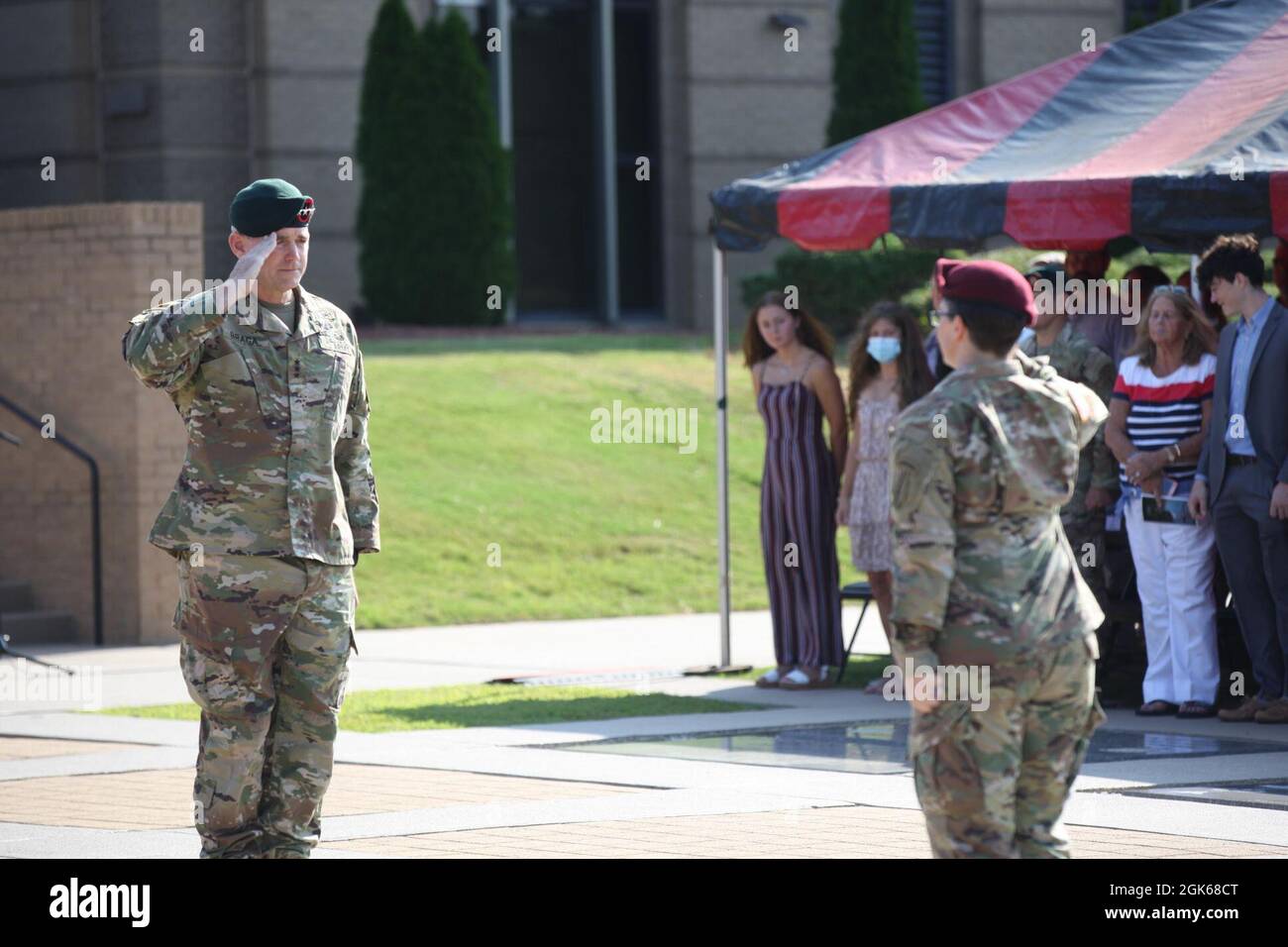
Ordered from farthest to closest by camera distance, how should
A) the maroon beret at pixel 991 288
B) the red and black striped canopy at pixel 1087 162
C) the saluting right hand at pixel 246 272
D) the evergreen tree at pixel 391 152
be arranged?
1. the evergreen tree at pixel 391 152
2. the red and black striped canopy at pixel 1087 162
3. the saluting right hand at pixel 246 272
4. the maroon beret at pixel 991 288

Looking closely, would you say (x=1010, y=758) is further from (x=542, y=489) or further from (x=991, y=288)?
(x=542, y=489)

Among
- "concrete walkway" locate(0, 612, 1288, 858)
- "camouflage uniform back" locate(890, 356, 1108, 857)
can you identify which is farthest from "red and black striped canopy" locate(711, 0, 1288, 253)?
"camouflage uniform back" locate(890, 356, 1108, 857)

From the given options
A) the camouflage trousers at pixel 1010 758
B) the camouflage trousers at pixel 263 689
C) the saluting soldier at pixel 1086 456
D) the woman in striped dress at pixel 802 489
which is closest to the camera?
the camouflage trousers at pixel 1010 758

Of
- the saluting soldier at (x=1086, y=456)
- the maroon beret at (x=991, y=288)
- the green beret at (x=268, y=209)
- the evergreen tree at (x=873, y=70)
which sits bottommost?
the saluting soldier at (x=1086, y=456)

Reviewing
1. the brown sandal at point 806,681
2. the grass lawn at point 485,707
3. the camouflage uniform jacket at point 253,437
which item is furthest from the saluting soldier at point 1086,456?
the camouflage uniform jacket at point 253,437

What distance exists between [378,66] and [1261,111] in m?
14.3

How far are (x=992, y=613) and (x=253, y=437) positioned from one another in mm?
2306

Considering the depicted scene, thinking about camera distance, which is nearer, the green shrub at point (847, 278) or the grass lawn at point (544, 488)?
the grass lawn at point (544, 488)

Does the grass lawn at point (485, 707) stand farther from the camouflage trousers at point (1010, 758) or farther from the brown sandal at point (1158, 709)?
the camouflage trousers at point (1010, 758)

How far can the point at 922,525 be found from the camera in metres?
5.58

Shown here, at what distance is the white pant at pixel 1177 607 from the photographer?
37.1 ft

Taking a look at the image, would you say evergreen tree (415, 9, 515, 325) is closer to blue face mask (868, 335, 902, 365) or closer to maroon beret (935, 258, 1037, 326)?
blue face mask (868, 335, 902, 365)

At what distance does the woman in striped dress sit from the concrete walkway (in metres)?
0.33

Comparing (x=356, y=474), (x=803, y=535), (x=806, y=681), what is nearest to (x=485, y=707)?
(x=806, y=681)
